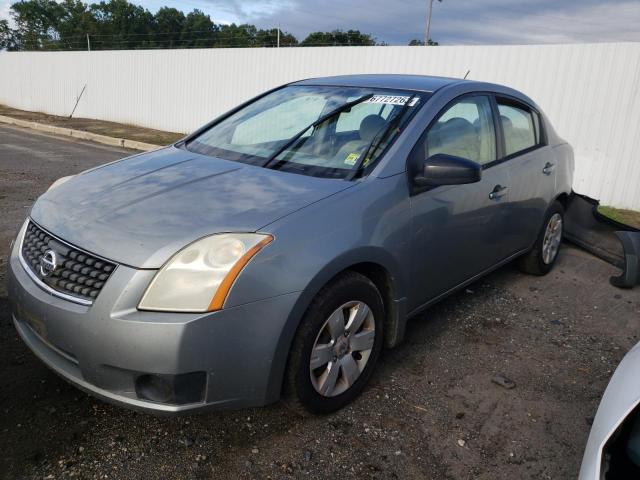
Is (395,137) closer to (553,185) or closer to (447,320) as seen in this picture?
(447,320)

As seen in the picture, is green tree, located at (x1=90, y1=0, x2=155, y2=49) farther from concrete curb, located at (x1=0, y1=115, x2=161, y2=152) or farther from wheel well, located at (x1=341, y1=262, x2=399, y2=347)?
wheel well, located at (x1=341, y1=262, x2=399, y2=347)

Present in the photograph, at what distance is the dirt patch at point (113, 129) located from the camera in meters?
13.9

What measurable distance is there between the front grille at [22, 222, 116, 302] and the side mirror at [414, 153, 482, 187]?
1.64 meters

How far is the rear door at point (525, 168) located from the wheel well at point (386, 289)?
1424 mm

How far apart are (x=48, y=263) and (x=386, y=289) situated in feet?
5.32

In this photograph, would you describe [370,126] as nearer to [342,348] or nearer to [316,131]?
[316,131]

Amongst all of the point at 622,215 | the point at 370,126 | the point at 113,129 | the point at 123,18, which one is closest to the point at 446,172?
the point at 370,126

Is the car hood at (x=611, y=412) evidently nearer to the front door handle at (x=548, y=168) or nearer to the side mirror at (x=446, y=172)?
the side mirror at (x=446, y=172)

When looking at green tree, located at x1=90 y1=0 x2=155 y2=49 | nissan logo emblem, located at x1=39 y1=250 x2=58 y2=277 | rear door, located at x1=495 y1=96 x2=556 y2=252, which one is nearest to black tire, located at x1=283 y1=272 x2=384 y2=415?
nissan logo emblem, located at x1=39 y1=250 x2=58 y2=277

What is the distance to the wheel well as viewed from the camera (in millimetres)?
2658

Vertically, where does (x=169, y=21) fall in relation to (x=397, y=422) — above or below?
above

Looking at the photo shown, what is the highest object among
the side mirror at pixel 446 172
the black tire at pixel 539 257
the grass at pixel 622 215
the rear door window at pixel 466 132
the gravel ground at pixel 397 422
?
the rear door window at pixel 466 132

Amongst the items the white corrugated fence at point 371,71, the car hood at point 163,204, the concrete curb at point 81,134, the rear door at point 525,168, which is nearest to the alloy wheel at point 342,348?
the car hood at point 163,204

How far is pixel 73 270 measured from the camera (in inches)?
85.8
